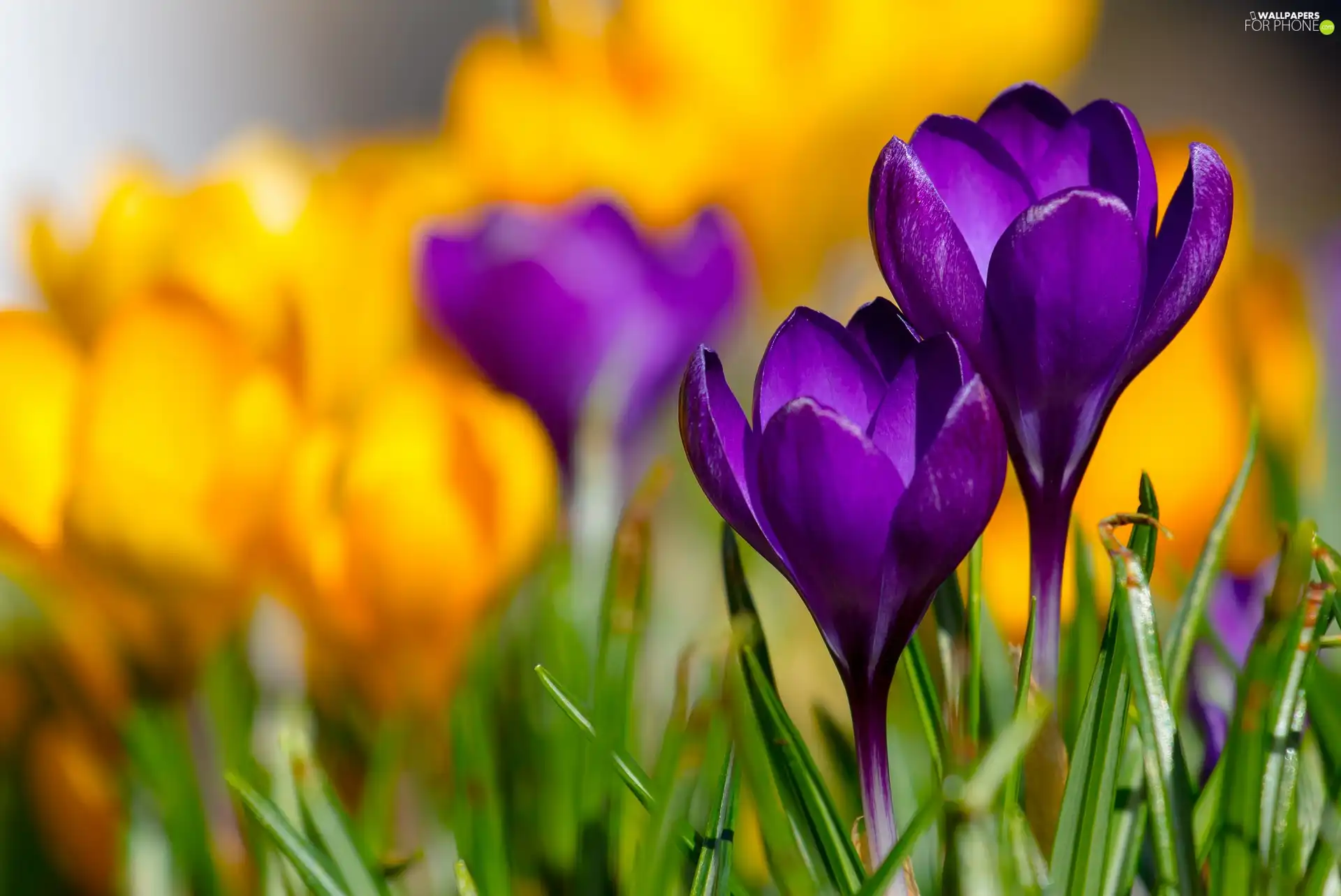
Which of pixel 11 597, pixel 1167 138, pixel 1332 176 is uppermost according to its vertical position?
pixel 1332 176

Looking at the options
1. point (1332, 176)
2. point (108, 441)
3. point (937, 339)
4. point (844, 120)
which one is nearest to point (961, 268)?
point (937, 339)

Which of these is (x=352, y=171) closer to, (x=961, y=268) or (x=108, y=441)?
(x=108, y=441)

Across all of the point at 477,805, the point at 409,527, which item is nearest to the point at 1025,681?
the point at 477,805

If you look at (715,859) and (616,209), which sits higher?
(616,209)

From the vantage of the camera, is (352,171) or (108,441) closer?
(108,441)

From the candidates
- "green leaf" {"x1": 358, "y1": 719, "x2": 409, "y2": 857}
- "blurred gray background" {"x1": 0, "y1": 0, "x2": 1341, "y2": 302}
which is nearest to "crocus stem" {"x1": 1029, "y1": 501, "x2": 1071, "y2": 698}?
"green leaf" {"x1": 358, "y1": 719, "x2": 409, "y2": 857}

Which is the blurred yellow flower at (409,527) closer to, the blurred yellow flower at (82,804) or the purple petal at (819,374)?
the blurred yellow flower at (82,804)
